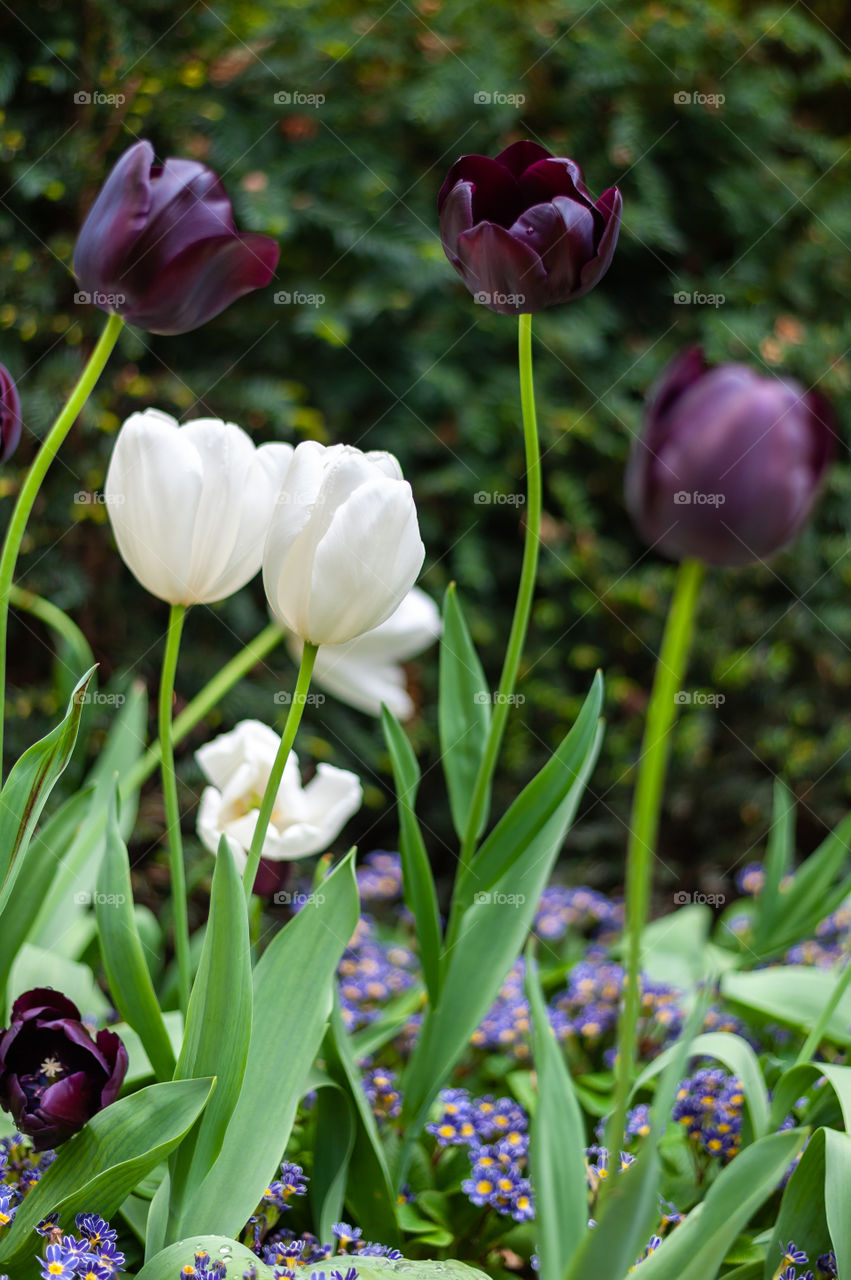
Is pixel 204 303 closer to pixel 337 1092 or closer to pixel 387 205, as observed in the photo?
pixel 337 1092

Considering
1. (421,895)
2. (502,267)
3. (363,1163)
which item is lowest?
(363,1163)

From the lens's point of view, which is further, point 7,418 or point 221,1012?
point 7,418

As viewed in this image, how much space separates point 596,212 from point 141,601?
1.30 meters

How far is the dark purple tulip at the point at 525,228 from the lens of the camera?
68 centimetres

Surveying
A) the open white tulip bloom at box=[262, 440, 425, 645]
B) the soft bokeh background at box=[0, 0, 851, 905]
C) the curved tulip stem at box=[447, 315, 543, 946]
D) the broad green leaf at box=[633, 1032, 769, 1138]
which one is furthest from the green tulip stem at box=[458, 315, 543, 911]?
the soft bokeh background at box=[0, 0, 851, 905]

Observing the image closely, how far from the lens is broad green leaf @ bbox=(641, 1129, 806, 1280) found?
0.54 m

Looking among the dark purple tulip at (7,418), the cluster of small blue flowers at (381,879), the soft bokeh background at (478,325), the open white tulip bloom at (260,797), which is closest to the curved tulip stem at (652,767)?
the open white tulip bloom at (260,797)

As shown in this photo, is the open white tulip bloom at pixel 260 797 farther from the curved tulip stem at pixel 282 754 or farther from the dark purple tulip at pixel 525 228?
the dark purple tulip at pixel 525 228

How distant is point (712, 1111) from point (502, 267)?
71 centimetres

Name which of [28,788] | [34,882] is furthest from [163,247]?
[34,882]

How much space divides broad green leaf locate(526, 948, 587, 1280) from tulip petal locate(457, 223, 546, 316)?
45 centimetres

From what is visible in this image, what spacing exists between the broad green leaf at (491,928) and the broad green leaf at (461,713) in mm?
97

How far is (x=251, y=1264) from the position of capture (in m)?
0.62

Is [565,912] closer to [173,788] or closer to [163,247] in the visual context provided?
[173,788]
